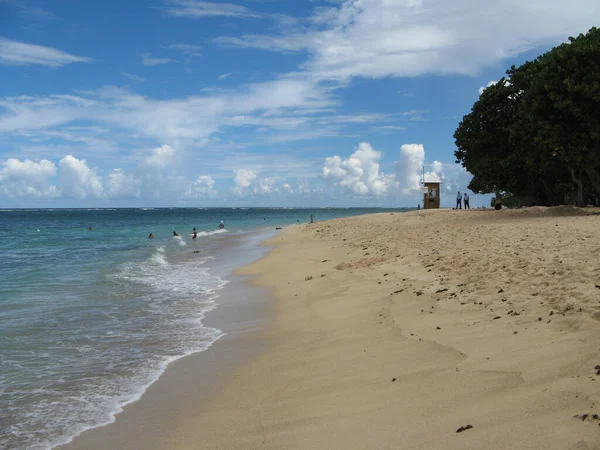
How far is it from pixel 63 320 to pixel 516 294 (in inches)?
379

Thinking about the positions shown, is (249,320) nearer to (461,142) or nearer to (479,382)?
(479,382)

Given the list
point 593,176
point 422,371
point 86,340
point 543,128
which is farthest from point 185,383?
point 593,176

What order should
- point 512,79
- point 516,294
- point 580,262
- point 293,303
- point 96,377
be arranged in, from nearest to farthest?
point 96,377 → point 516,294 → point 580,262 → point 293,303 → point 512,79

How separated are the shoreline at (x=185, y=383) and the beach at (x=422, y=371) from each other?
4 centimetres

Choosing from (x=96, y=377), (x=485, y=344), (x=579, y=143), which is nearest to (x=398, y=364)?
(x=485, y=344)

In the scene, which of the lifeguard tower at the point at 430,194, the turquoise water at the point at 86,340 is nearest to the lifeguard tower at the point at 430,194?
the lifeguard tower at the point at 430,194

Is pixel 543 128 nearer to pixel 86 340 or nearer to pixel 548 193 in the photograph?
pixel 548 193

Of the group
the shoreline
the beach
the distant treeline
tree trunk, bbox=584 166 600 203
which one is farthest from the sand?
tree trunk, bbox=584 166 600 203

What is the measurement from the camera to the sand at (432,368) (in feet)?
12.7

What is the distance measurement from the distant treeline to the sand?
1732cm

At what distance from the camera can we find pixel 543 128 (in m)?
26.3

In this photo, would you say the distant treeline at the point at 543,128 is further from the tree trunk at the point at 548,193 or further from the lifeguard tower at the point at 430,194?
the lifeguard tower at the point at 430,194

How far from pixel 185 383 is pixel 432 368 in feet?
10.9

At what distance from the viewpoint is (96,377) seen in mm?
6777
